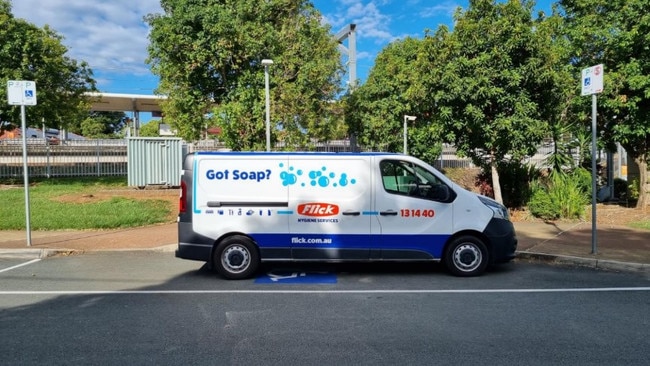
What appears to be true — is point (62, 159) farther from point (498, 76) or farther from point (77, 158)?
→ point (498, 76)

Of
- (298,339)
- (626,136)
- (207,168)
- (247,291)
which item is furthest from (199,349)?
(626,136)

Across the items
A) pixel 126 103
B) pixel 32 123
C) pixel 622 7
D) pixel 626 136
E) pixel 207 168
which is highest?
pixel 126 103

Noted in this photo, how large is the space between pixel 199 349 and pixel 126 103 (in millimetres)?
52336

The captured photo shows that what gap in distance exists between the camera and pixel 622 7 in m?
12.2

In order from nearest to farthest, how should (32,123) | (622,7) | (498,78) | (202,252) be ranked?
1. (202,252)
2. (498,78)
3. (622,7)
4. (32,123)

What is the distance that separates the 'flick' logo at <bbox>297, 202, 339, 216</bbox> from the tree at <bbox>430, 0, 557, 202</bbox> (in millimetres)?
5583

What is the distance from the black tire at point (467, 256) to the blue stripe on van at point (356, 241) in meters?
0.17

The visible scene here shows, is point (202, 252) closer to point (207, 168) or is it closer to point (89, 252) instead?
point (207, 168)

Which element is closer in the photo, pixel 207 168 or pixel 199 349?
pixel 199 349

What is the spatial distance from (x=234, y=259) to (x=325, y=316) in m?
2.30

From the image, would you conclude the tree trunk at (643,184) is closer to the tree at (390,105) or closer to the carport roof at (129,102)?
the tree at (390,105)

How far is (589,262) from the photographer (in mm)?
7938

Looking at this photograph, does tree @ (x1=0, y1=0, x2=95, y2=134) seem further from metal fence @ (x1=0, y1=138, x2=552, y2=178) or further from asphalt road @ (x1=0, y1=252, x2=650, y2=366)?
asphalt road @ (x1=0, y1=252, x2=650, y2=366)

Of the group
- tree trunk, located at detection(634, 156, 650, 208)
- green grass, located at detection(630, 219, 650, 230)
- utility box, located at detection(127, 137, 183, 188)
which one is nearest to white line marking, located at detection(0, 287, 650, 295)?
green grass, located at detection(630, 219, 650, 230)
